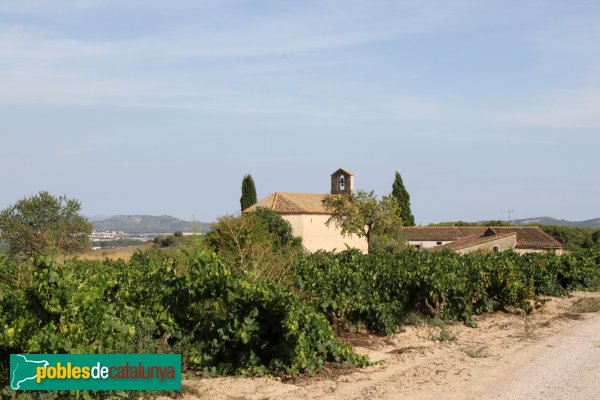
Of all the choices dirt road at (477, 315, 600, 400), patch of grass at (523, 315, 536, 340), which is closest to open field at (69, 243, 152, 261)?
patch of grass at (523, 315, 536, 340)

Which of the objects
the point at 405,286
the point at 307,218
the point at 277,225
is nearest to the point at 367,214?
the point at 277,225

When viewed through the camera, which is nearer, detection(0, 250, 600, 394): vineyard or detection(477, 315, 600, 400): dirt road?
detection(0, 250, 600, 394): vineyard

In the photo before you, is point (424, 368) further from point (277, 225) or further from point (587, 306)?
point (277, 225)

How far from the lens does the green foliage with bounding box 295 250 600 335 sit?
1139 centimetres

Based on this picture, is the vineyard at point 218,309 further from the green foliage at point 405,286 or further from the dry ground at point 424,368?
the dry ground at point 424,368

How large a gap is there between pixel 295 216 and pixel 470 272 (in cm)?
3806

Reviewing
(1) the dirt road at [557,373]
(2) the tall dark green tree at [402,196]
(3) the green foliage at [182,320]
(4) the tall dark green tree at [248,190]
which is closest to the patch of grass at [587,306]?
(1) the dirt road at [557,373]

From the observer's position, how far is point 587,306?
16234 millimetres

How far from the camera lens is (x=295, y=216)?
52.8 m

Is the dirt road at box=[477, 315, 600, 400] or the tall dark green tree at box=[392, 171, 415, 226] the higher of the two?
the tall dark green tree at box=[392, 171, 415, 226]

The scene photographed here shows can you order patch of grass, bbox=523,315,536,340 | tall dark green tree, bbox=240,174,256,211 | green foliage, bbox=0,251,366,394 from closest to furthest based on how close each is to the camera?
green foliage, bbox=0,251,366,394
patch of grass, bbox=523,315,536,340
tall dark green tree, bbox=240,174,256,211

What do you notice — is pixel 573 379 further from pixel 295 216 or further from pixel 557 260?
pixel 295 216

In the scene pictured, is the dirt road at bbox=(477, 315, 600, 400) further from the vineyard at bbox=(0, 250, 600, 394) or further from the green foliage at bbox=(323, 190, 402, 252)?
the green foliage at bbox=(323, 190, 402, 252)

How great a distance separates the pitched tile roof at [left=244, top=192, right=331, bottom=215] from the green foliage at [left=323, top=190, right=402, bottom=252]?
6606mm
